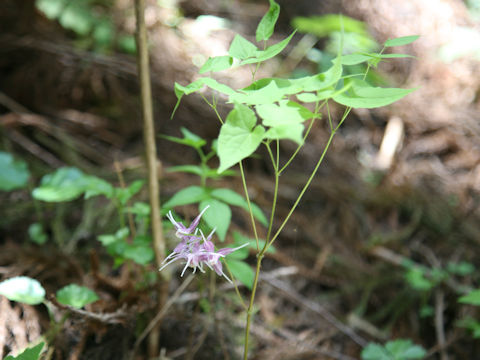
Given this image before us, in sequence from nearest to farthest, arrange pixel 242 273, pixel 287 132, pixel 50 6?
pixel 287 132 → pixel 242 273 → pixel 50 6

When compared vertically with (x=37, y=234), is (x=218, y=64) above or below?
above

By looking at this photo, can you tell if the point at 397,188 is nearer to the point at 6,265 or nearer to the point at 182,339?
the point at 182,339

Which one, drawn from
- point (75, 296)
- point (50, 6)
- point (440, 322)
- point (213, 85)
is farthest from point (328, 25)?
point (75, 296)

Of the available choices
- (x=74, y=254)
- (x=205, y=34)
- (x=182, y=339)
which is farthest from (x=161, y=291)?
(x=205, y=34)

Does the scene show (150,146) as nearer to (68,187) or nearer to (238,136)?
(68,187)

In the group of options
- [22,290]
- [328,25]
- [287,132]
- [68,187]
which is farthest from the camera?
[328,25]

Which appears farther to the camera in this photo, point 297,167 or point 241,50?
point 297,167
